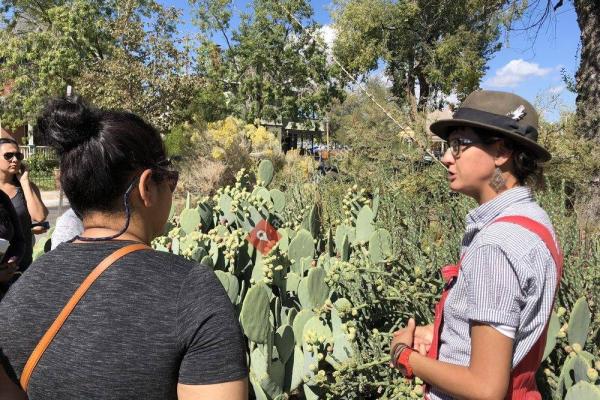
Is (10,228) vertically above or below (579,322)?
above

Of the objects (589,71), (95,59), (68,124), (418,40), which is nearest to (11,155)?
(68,124)

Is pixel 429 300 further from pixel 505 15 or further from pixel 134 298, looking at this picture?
pixel 505 15

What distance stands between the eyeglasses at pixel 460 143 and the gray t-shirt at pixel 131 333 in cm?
71

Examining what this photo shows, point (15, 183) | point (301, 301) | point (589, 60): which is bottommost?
point (301, 301)

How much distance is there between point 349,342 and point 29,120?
2219 centimetres

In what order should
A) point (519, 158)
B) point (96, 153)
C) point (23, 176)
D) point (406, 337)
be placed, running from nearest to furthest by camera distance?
1. point (96, 153)
2. point (519, 158)
3. point (406, 337)
4. point (23, 176)

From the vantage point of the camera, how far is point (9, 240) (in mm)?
2705

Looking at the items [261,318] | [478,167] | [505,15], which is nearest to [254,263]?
[261,318]

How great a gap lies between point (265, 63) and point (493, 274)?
2096 cm

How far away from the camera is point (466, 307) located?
123 centimetres

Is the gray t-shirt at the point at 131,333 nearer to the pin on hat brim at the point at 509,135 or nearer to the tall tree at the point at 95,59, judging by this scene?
the pin on hat brim at the point at 509,135

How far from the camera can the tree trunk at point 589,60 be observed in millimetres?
4961

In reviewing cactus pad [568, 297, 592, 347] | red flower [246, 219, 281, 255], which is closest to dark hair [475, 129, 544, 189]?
cactus pad [568, 297, 592, 347]

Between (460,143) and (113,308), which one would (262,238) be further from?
(113,308)
